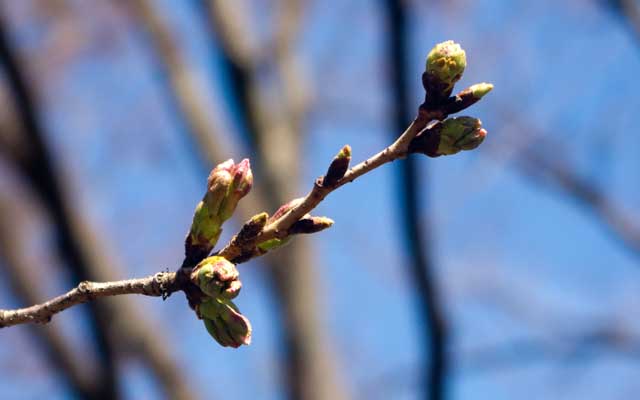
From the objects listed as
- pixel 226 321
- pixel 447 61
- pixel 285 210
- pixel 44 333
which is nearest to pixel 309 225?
pixel 285 210

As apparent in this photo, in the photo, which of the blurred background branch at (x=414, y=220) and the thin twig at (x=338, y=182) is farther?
the blurred background branch at (x=414, y=220)

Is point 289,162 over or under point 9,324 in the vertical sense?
over

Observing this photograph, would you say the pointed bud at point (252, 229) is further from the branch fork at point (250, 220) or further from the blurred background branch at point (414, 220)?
the blurred background branch at point (414, 220)

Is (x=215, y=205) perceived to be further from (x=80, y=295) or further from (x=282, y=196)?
(x=282, y=196)

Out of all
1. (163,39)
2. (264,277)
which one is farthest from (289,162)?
(163,39)

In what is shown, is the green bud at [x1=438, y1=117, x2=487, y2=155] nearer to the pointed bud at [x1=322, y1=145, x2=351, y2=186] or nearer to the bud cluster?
the pointed bud at [x1=322, y1=145, x2=351, y2=186]

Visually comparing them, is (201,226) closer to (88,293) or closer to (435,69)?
(88,293)

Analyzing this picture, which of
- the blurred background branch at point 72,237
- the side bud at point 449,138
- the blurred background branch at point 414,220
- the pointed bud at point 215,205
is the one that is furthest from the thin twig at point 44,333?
the side bud at point 449,138
